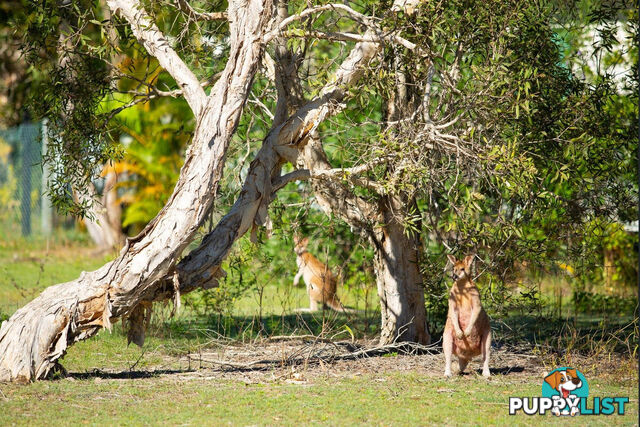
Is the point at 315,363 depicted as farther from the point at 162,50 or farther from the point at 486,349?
the point at 162,50

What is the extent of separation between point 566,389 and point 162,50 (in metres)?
5.04

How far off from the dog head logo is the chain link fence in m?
17.3

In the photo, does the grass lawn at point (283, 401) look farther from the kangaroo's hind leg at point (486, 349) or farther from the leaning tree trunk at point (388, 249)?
the leaning tree trunk at point (388, 249)

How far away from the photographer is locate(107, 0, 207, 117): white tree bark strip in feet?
25.2

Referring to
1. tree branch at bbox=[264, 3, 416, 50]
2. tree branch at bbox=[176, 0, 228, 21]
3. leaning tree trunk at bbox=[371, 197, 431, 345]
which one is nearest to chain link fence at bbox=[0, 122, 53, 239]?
tree branch at bbox=[176, 0, 228, 21]

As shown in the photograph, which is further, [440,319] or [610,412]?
Answer: [440,319]

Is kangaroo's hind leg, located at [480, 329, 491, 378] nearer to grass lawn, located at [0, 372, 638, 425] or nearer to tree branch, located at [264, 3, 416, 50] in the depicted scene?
grass lawn, located at [0, 372, 638, 425]

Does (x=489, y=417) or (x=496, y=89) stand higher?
(x=496, y=89)

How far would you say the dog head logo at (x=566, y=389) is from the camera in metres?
6.34

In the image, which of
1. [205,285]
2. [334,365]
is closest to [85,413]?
[205,285]

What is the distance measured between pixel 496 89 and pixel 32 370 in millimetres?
5011

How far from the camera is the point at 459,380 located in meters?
7.47

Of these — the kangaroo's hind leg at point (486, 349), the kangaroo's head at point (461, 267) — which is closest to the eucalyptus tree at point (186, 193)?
the kangaroo's head at point (461, 267)

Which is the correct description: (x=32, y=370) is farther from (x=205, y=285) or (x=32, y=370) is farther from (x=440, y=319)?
(x=440, y=319)
